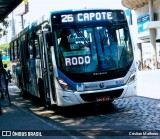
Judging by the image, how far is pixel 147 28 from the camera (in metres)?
49.0

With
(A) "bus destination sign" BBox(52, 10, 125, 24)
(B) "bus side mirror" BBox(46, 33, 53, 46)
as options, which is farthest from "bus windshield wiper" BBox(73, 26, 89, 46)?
(B) "bus side mirror" BBox(46, 33, 53, 46)

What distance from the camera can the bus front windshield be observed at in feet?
34.6

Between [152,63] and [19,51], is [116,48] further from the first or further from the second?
[152,63]

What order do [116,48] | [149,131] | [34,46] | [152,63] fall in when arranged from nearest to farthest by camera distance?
1. [149,131]
2. [116,48]
3. [34,46]
4. [152,63]

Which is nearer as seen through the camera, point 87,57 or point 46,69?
point 87,57

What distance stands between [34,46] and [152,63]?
3754 centimetres

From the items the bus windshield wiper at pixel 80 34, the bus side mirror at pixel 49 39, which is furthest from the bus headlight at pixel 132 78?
the bus side mirror at pixel 49 39

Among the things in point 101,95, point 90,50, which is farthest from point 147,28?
point 101,95

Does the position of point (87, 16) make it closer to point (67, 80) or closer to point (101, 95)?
point (67, 80)

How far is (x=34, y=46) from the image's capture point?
520 inches

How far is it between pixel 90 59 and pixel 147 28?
39.5 m

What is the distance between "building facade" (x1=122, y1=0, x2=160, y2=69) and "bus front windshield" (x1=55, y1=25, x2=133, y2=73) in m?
36.7

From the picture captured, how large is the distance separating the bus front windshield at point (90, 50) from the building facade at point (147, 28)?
3669 cm

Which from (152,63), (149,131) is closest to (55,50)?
(149,131)
